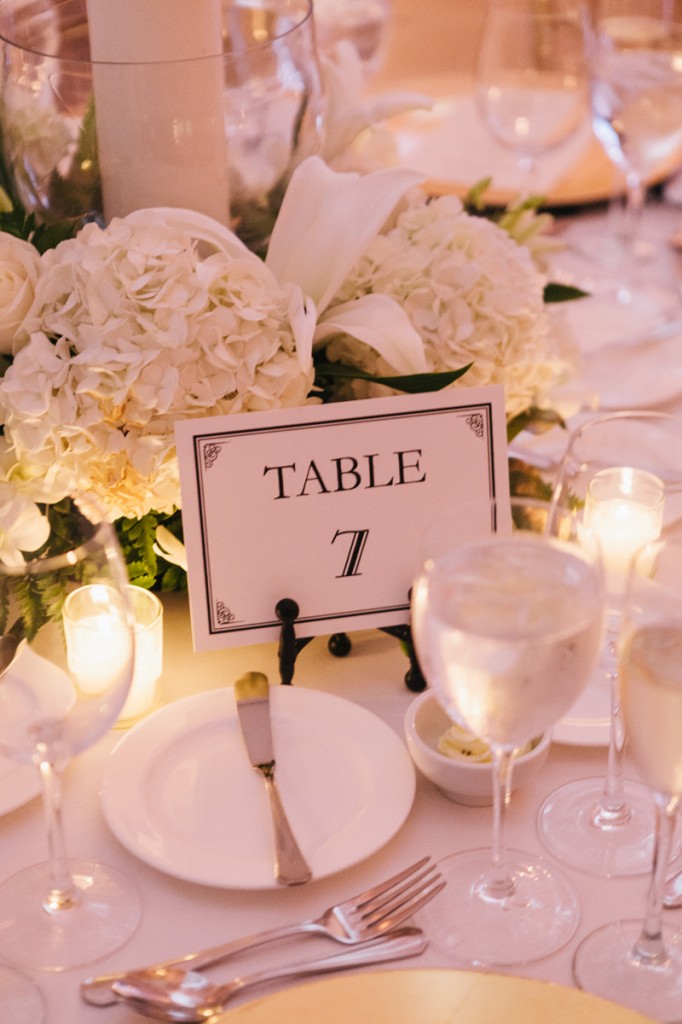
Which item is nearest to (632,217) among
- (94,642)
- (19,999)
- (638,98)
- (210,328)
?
(638,98)

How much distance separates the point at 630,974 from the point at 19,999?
0.41m

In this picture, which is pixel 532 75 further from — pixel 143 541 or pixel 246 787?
pixel 246 787

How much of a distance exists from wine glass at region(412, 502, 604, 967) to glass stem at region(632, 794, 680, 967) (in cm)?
5

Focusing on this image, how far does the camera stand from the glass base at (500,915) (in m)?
0.88

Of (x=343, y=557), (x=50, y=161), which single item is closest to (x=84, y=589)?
(x=343, y=557)

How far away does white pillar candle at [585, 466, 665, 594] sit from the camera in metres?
0.96

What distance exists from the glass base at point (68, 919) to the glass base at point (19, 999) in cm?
1

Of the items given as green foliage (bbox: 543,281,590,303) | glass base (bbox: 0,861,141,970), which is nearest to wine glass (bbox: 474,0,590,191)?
green foliage (bbox: 543,281,590,303)

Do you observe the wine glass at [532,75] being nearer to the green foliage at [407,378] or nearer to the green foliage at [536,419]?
the green foliage at [536,419]

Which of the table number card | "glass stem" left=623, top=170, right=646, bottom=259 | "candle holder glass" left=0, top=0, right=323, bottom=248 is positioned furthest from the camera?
"glass stem" left=623, top=170, right=646, bottom=259

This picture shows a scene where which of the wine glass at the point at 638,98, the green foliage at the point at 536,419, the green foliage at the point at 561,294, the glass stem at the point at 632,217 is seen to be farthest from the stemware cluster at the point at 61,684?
the glass stem at the point at 632,217

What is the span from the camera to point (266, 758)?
1.03 meters

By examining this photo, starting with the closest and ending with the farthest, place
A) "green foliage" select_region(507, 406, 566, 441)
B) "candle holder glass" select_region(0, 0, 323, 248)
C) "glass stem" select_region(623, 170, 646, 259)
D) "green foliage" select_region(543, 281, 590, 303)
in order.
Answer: "candle holder glass" select_region(0, 0, 323, 248) < "green foliage" select_region(507, 406, 566, 441) < "green foliage" select_region(543, 281, 590, 303) < "glass stem" select_region(623, 170, 646, 259)

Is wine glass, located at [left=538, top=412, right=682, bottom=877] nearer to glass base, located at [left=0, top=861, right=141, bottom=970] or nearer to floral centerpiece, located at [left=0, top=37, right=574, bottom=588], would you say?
floral centerpiece, located at [left=0, top=37, right=574, bottom=588]
